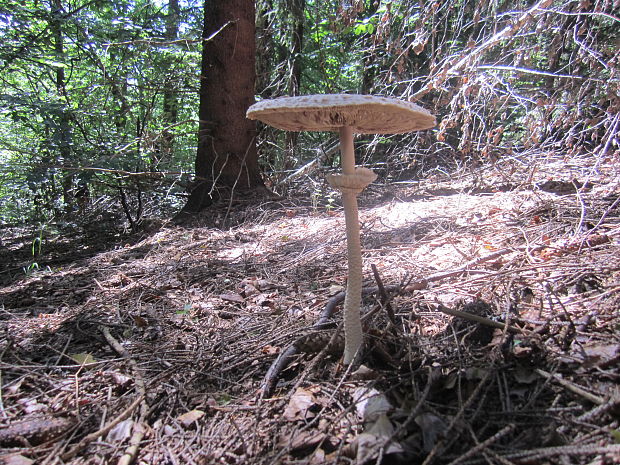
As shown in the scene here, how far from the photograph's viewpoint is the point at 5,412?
1.63 meters

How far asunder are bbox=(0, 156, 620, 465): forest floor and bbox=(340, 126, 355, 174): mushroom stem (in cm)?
76

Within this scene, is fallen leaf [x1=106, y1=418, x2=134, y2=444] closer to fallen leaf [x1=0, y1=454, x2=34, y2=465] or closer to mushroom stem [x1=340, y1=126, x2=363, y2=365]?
fallen leaf [x1=0, y1=454, x2=34, y2=465]

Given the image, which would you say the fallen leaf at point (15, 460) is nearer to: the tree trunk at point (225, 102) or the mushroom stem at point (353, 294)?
the mushroom stem at point (353, 294)

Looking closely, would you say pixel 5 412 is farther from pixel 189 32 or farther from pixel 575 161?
pixel 189 32

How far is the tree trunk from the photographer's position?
4.93 m

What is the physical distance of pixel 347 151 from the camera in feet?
5.55

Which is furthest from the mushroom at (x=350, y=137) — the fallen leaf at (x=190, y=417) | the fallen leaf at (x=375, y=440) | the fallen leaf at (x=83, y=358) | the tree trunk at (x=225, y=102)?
the tree trunk at (x=225, y=102)

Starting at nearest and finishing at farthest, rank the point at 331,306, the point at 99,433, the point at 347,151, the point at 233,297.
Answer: the point at 99,433 < the point at 347,151 < the point at 331,306 < the point at 233,297

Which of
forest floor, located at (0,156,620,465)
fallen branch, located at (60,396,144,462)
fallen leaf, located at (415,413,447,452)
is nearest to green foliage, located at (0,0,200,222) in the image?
forest floor, located at (0,156,620,465)

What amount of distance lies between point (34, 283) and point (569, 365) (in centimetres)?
427

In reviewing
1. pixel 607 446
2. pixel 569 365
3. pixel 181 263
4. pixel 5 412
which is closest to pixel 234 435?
pixel 5 412

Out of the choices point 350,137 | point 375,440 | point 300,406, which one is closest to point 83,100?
point 350,137

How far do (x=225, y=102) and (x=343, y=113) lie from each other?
396cm

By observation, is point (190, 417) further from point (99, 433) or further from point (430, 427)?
point (430, 427)
